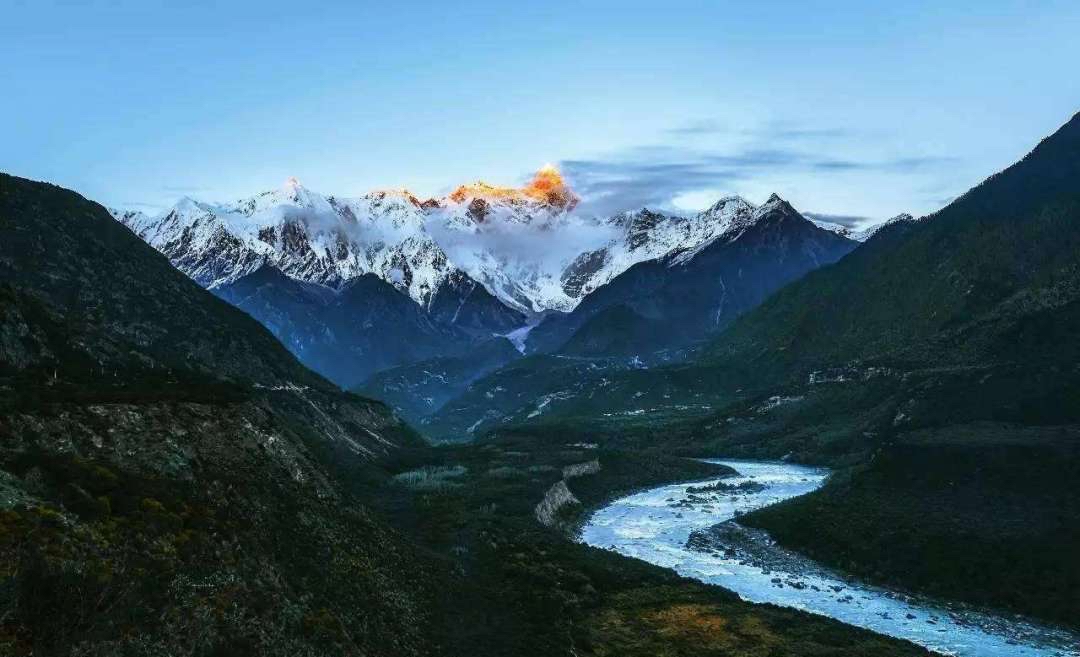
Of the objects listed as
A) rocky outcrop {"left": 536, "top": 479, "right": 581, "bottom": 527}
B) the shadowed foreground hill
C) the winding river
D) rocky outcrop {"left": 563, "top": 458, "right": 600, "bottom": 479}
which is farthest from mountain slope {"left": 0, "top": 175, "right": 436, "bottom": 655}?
rocky outcrop {"left": 563, "top": 458, "right": 600, "bottom": 479}

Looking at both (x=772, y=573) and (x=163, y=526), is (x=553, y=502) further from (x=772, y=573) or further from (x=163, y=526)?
(x=163, y=526)

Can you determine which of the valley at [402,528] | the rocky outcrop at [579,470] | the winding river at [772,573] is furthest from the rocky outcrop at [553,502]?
the rocky outcrop at [579,470]

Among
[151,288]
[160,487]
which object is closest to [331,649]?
[160,487]

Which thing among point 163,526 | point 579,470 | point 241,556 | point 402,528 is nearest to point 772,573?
point 402,528

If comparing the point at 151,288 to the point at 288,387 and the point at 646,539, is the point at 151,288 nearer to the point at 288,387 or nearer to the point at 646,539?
the point at 288,387

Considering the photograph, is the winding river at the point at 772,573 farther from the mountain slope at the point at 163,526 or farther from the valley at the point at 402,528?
the mountain slope at the point at 163,526

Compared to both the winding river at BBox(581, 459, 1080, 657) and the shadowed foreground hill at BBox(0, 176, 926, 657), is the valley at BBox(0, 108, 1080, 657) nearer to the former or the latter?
the shadowed foreground hill at BBox(0, 176, 926, 657)
